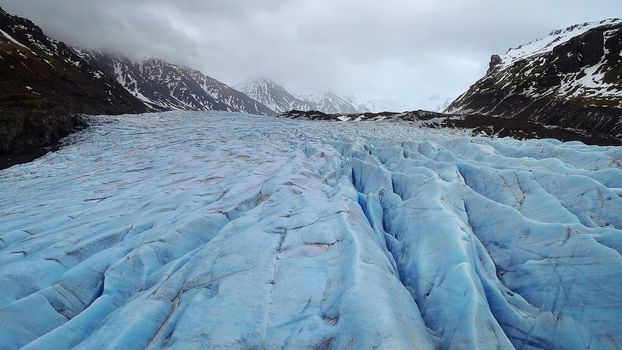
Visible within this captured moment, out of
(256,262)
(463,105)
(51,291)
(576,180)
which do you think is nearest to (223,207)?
(256,262)

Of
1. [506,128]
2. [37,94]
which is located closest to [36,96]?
[37,94]

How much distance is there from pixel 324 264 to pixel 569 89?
9174 centimetres

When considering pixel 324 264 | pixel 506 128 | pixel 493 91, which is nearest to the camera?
pixel 324 264

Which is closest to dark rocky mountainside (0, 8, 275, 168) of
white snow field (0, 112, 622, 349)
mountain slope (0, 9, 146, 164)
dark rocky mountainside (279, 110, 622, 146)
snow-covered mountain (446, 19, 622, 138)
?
mountain slope (0, 9, 146, 164)

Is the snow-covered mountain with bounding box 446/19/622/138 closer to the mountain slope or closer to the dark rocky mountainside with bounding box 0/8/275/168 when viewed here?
the dark rocky mountainside with bounding box 0/8/275/168

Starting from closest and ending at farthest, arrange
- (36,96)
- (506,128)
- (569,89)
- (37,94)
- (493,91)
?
(506,128) < (36,96) < (37,94) < (569,89) < (493,91)

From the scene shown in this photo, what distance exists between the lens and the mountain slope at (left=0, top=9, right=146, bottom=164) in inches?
1084

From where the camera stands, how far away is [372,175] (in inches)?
567

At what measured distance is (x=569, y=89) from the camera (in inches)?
2975

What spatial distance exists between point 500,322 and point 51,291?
813 cm

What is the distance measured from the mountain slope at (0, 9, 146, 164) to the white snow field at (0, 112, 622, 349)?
18.9 m

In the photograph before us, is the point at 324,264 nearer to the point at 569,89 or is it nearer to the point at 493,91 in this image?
the point at 569,89

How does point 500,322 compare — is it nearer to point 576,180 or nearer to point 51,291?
point 576,180

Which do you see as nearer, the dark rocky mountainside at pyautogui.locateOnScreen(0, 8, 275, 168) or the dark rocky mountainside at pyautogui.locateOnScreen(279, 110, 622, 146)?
the dark rocky mountainside at pyautogui.locateOnScreen(0, 8, 275, 168)
